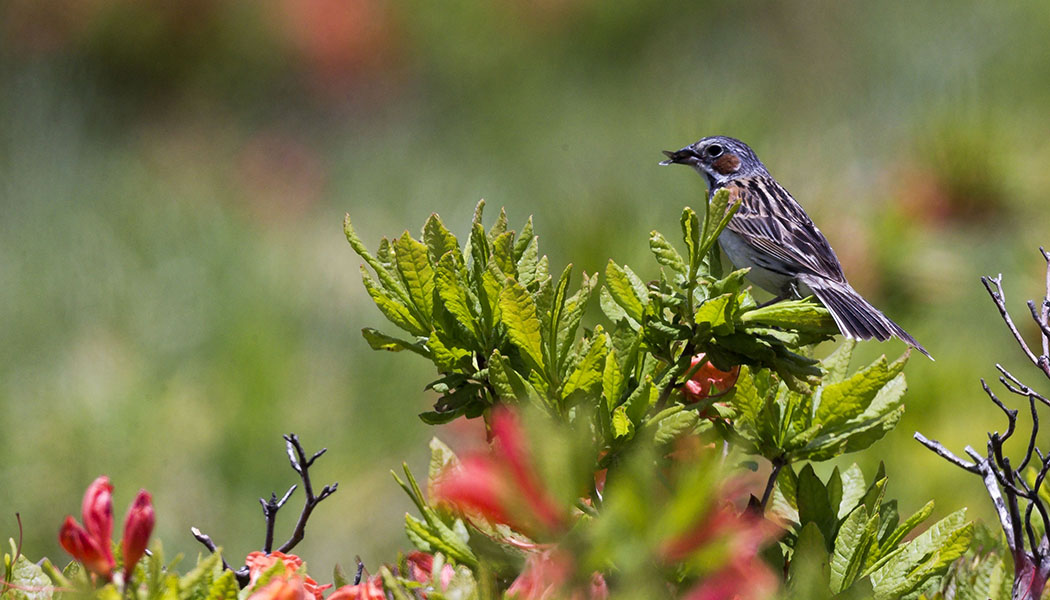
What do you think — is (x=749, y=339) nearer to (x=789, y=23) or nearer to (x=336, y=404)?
(x=336, y=404)

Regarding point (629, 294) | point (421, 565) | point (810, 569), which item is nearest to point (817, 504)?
point (810, 569)

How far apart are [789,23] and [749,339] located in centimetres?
808

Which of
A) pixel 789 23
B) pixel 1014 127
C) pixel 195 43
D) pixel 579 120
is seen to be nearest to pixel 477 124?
pixel 579 120

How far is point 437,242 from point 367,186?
6448 mm

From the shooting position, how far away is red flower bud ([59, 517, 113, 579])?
32.7 inches

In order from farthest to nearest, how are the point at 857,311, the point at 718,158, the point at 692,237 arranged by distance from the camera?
the point at 718,158 → the point at 857,311 → the point at 692,237

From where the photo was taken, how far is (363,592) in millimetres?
956

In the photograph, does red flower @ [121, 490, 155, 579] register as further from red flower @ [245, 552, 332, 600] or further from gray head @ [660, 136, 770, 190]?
gray head @ [660, 136, 770, 190]

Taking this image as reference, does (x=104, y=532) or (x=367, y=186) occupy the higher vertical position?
(x=367, y=186)

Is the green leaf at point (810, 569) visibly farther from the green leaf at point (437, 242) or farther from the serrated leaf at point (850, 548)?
the green leaf at point (437, 242)

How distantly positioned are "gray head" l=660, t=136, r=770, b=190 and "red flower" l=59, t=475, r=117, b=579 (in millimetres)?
2481

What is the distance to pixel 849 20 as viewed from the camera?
27.9 ft

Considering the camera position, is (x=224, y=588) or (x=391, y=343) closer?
(x=224, y=588)

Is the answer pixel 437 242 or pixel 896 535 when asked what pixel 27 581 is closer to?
pixel 437 242
